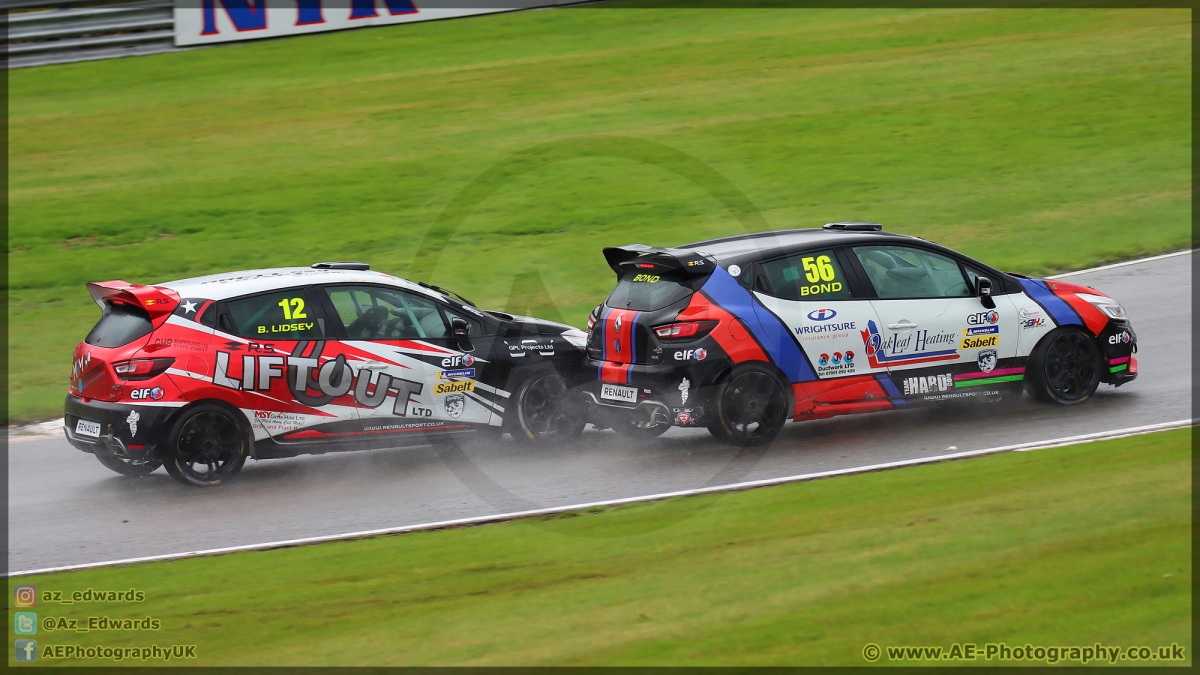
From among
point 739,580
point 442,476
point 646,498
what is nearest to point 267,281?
point 442,476

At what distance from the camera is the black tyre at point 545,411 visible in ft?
34.8

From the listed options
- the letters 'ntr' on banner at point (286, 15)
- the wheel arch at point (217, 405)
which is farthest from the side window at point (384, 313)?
the letters 'ntr' on banner at point (286, 15)

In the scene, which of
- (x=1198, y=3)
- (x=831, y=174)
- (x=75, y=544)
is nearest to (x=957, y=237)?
(x=831, y=174)

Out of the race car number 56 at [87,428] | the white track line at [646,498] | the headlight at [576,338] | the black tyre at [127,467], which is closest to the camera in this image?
the white track line at [646,498]

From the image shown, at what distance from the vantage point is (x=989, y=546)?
23.4 ft

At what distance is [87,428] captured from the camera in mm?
9703

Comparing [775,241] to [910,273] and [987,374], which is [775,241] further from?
[987,374]

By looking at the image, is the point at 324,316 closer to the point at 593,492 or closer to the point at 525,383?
the point at 525,383

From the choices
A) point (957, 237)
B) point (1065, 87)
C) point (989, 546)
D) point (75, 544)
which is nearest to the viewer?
point (989, 546)

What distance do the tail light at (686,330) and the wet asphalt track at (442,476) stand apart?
3.47ft

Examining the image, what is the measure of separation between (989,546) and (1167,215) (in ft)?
38.8

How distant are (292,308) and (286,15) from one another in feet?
58.3

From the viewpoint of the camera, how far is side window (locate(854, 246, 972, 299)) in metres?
10.2

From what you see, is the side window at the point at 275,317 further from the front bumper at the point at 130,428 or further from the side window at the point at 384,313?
the front bumper at the point at 130,428
